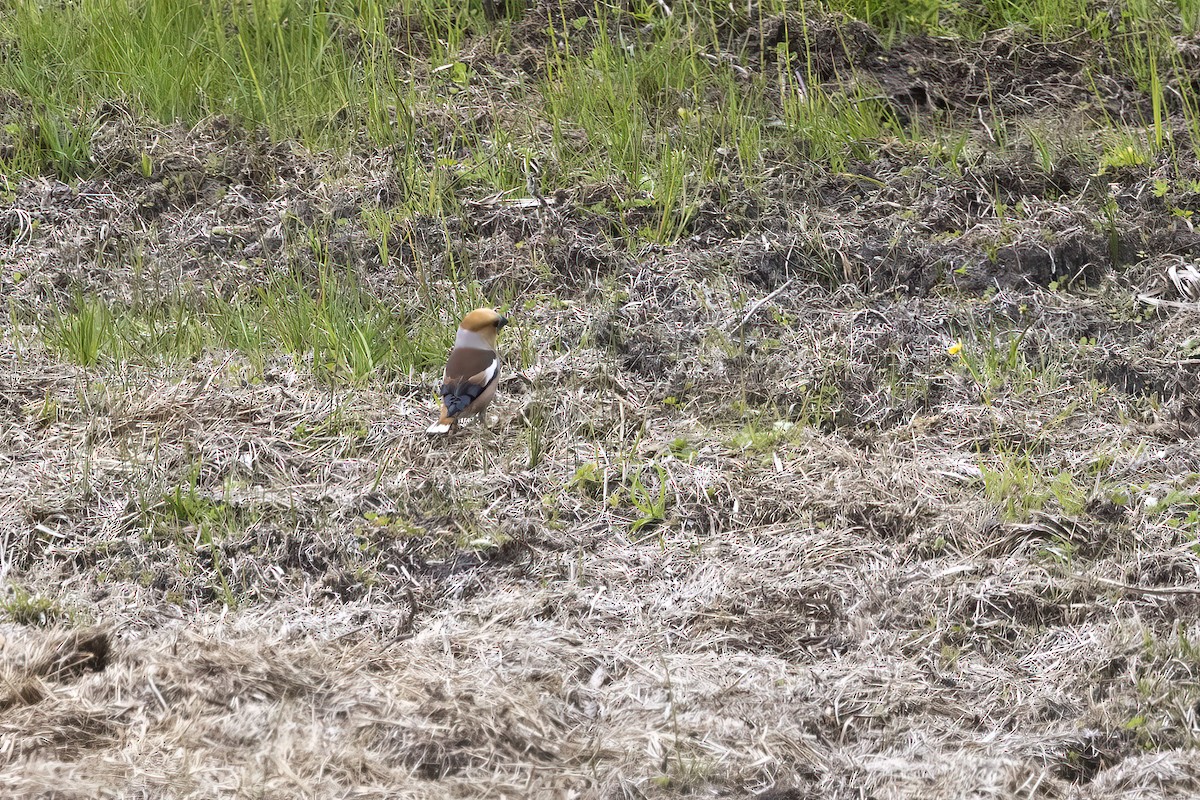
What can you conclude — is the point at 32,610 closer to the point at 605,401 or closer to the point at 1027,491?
the point at 605,401

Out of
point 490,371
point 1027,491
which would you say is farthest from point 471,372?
point 1027,491

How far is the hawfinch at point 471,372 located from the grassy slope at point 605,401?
0.56 feet

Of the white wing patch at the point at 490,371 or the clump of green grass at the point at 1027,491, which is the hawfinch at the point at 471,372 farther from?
the clump of green grass at the point at 1027,491

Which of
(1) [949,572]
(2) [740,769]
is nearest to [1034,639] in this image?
(1) [949,572]

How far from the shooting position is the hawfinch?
13.5 feet

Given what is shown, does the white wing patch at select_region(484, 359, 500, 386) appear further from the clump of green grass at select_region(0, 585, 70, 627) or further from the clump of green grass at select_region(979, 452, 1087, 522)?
the clump of green grass at select_region(979, 452, 1087, 522)

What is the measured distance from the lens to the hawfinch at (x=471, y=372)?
13.5ft

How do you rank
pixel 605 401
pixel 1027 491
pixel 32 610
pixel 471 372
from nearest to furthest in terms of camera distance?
pixel 32 610 → pixel 1027 491 → pixel 471 372 → pixel 605 401

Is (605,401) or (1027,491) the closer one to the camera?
(1027,491)

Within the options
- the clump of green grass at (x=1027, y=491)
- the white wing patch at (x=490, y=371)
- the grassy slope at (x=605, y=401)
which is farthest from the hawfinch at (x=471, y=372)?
the clump of green grass at (x=1027, y=491)

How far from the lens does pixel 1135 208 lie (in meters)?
5.26

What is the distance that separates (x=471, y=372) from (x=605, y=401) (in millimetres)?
604

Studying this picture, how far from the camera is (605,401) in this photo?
4.55 metres

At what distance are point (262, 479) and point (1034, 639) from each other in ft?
7.96
